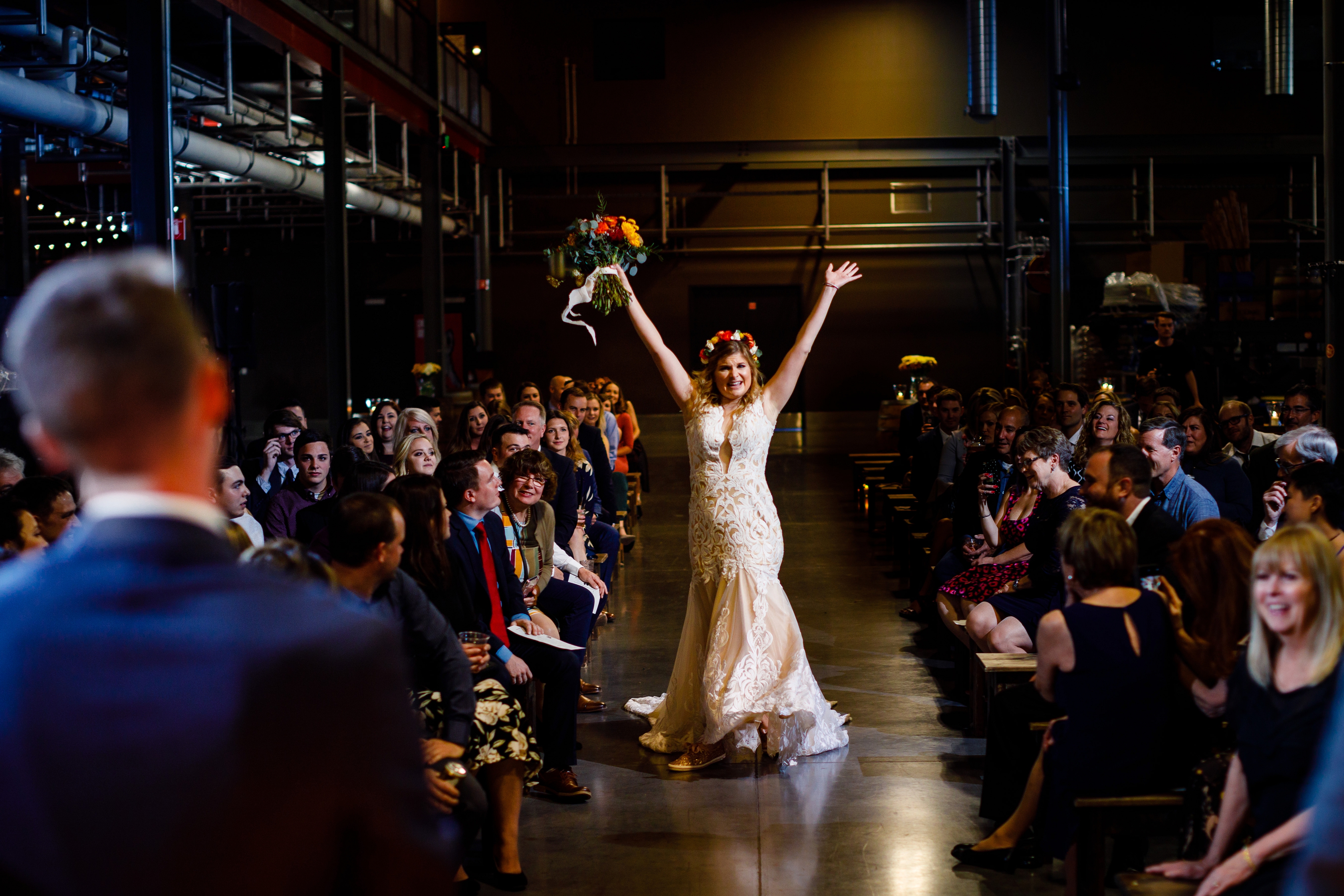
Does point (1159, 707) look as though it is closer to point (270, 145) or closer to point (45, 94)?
point (45, 94)

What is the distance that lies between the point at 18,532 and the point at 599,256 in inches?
96.9

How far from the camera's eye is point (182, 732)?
32.5 inches

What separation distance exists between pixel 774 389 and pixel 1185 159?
53.0 ft

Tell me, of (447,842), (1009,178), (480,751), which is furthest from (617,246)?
(1009,178)

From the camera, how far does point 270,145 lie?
11875 millimetres

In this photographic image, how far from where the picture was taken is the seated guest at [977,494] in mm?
5906

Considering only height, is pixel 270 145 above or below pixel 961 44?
below

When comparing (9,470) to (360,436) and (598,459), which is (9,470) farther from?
(598,459)

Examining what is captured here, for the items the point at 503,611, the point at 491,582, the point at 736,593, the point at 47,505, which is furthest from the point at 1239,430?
the point at 47,505

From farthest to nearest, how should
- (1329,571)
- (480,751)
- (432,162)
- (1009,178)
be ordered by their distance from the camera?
(1009,178) → (432,162) → (480,751) → (1329,571)

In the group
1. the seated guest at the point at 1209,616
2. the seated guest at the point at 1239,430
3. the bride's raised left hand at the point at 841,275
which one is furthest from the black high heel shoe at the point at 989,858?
the seated guest at the point at 1239,430

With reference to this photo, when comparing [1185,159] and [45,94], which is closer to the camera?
[45,94]

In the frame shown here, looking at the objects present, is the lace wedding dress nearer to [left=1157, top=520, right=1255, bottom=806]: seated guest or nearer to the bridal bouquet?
the bridal bouquet

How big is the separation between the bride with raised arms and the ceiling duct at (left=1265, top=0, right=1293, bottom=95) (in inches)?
331
